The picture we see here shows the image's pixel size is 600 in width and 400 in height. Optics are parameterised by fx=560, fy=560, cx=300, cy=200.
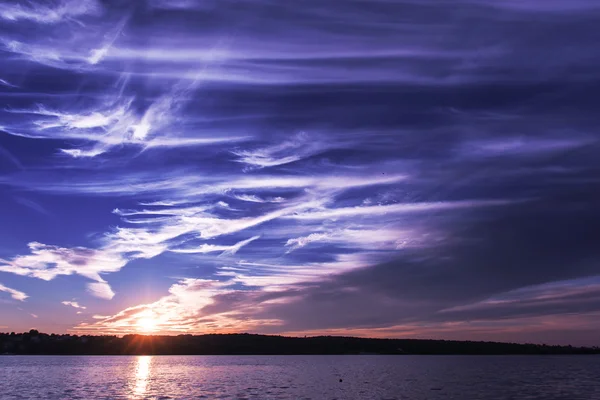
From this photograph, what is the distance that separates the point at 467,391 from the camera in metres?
117

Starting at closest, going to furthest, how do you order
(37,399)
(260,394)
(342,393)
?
(37,399), (260,394), (342,393)

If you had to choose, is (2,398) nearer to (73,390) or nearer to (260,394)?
(73,390)

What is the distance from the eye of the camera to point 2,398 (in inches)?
3957

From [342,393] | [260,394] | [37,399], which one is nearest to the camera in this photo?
[37,399]

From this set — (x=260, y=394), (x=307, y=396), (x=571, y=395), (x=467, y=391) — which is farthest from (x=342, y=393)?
(x=571, y=395)

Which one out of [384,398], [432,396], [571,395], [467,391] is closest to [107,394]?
[384,398]

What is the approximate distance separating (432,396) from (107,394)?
2502 inches

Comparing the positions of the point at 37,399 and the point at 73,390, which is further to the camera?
the point at 73,390

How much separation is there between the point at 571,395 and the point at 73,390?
100712mm

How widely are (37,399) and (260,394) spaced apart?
39955mm

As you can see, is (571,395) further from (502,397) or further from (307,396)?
(307,396)

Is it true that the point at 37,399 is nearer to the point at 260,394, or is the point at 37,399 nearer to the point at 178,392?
the point at 178,392

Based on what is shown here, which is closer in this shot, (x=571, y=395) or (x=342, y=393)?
(x=571, y=395)

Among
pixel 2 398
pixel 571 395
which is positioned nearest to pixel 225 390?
pixel 2 398
